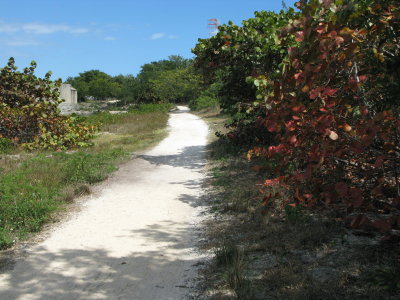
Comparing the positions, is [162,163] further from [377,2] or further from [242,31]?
[377,2]

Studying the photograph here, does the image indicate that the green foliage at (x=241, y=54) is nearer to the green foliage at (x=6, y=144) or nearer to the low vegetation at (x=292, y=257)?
the low vegetation at (x=292, y=257)

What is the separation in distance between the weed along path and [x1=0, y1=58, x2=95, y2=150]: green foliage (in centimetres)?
629

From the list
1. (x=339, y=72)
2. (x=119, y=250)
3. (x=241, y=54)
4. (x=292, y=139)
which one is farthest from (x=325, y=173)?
(x=241, y=54)

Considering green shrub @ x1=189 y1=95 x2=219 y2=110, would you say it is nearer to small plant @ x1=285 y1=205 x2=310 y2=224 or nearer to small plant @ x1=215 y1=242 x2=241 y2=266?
small plant @ x1=285 y1=205 x2=310 y2=224

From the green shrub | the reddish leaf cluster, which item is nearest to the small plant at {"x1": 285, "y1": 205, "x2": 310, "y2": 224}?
the reddish leaf cluster

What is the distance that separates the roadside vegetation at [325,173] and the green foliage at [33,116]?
29.5 feet

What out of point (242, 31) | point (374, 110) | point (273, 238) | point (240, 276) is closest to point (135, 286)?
point (240, 276)

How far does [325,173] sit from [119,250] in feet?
9.57

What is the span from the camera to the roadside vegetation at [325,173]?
2.59 metres

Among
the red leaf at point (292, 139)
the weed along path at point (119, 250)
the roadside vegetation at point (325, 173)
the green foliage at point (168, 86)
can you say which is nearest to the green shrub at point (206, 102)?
the green foliage at point (168, 86)

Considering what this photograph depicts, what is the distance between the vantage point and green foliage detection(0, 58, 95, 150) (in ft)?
47.2

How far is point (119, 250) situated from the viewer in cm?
521

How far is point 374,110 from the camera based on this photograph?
353 cm

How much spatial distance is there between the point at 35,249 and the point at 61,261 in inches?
26.6
